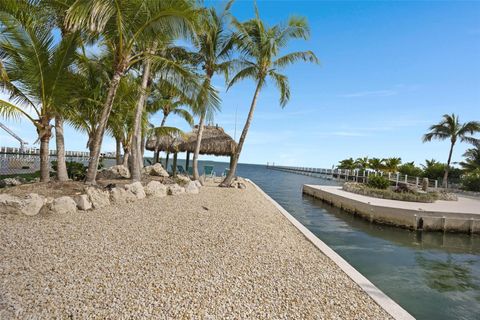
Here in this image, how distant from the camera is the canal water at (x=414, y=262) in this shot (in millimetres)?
4438

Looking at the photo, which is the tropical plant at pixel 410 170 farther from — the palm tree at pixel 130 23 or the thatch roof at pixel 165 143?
the palm tree at pixel 130 23

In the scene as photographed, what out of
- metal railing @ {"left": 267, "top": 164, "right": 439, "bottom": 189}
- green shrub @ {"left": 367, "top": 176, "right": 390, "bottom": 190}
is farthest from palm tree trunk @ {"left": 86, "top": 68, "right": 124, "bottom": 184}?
metal railing @ {"left": 267, "top": 164, "right": 439, "bottom": 189}

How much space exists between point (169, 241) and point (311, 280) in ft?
7.39

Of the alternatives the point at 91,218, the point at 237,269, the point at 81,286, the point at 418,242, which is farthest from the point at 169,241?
the point at 418,242

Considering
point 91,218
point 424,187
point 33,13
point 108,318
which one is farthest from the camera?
point 424,187

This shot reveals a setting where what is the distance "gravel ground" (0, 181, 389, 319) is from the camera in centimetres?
264

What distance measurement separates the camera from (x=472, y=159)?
24.2m

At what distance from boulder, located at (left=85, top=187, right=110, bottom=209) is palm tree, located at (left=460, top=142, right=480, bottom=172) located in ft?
92.5

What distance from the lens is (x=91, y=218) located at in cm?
554

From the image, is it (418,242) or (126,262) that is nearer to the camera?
(126,262)

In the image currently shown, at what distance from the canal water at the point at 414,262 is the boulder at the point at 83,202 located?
583cm

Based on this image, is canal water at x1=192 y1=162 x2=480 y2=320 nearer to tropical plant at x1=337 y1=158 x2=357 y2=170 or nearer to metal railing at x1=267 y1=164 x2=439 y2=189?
metal railing at x1=267 y1=164 x2=439 y2=189

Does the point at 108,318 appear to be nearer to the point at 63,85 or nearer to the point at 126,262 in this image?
the point at 126,262

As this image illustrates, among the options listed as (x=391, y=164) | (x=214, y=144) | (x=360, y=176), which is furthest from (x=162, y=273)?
(x=391, y=164)
